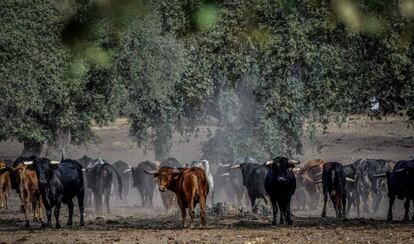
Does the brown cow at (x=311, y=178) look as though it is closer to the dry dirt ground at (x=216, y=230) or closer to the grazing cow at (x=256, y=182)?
the dry dirt ground at (x=216, y=230)

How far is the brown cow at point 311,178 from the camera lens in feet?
109

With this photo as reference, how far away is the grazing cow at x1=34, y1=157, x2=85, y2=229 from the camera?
2122cm

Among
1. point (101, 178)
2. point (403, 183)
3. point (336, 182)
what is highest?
point (101, 178)

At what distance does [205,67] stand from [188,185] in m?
4.82

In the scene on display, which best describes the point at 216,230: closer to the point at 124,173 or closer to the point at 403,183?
the point at 403,183

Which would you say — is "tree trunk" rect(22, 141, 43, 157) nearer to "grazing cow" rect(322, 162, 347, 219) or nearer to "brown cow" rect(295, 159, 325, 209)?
"brown cow" rect(295, 159, 325, 209)

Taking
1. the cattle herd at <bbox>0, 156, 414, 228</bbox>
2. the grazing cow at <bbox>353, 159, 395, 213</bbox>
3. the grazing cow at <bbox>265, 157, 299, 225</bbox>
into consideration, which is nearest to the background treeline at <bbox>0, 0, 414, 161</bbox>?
the cattle herd at <bbox>0, 156, 414, 228</bbox>

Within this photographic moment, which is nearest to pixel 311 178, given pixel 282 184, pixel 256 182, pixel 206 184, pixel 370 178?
pixel 370 178

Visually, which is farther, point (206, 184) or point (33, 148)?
point (33, 148)

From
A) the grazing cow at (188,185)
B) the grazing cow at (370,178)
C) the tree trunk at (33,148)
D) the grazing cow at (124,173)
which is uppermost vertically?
the tree trunk at (33,148)

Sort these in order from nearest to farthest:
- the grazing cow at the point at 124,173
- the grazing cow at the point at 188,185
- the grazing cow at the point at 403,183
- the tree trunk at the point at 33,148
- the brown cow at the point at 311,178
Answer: the grazing cow at the point at 188,185, the grazing cow at the point at 403,183, the brown cow at the point at 311,178, the grazing cow at the point at 124,173, the tree trunk at the point at 33,148

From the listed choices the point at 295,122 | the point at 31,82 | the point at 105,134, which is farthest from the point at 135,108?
the point at 105,134

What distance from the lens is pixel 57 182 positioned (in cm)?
2161

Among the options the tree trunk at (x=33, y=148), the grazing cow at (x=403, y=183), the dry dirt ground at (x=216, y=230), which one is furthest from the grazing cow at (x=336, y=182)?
the tree trunk at (x=33, y=148)
